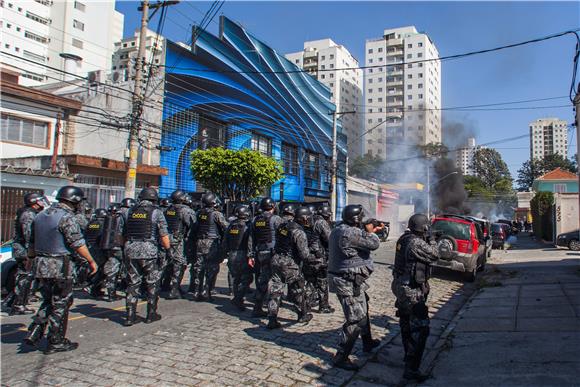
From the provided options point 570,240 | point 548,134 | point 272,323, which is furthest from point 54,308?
point 548,134

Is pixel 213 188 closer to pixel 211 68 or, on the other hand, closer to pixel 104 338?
pixel 211 68

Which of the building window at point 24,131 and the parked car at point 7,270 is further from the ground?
the building window at point 24,131

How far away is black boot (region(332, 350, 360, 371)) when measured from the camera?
4.27 metres

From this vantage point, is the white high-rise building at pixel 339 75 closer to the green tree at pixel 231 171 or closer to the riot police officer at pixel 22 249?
the green tree at pixel 231 171

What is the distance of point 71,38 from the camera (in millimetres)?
49656

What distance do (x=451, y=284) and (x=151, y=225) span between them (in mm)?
7849

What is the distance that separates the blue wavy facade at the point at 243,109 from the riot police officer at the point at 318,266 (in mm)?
12785

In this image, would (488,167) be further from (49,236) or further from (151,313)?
(49,236)

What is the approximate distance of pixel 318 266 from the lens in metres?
6.71

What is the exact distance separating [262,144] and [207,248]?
63.5ft

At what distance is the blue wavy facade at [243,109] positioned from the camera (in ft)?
63.7

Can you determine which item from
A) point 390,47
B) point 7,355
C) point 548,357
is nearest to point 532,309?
point 548,357

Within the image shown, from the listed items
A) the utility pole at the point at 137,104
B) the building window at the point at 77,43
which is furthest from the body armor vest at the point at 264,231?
the building window at the point at 77,43

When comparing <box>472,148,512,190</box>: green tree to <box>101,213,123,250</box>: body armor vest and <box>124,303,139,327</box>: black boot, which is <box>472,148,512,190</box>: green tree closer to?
<box>101,213,123,250</box>: body armor vest
